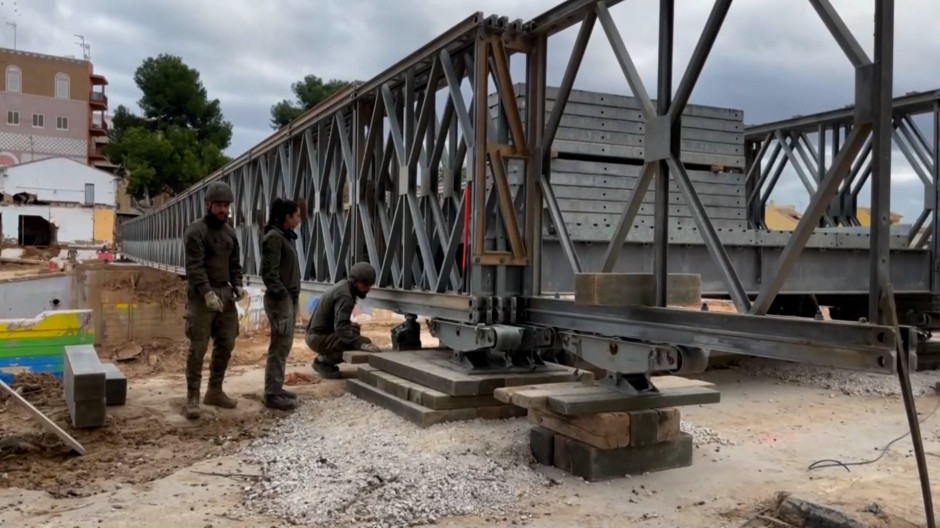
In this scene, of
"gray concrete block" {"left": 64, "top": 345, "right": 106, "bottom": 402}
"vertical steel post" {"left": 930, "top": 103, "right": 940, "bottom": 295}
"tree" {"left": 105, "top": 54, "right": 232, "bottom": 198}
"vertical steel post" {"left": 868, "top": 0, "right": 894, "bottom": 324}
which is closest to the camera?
"vertical steel post" {"left": 868, "top": 0, "right": 894, "bottom": 324}

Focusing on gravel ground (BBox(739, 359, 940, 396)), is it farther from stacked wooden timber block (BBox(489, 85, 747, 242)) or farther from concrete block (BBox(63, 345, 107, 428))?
concrete block (BBox(63, 345, 107, 428))

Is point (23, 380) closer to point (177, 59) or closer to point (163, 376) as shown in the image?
point (163, 376)

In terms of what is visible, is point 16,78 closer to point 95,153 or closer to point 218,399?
point 95,153

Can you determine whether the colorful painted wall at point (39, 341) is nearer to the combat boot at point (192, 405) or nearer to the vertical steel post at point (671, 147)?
the combat boot at point (192, 405)

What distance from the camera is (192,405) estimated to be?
730 cm

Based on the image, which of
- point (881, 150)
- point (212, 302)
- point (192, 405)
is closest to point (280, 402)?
point (192, 405)

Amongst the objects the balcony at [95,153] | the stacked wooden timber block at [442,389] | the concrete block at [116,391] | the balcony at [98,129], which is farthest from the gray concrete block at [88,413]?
the balcony at [95,153]

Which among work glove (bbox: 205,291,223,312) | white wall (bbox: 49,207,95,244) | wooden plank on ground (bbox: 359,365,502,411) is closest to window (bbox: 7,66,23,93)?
white wall (bbox: 49,207,95,244)

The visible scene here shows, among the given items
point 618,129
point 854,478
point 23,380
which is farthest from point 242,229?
point 854,478

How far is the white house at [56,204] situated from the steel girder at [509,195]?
47.7 metres

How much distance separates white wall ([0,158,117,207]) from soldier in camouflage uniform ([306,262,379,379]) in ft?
178

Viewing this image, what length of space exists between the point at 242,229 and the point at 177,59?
45.7m

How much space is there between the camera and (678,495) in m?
5.19

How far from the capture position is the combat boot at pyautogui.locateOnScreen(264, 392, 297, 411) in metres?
7.52
